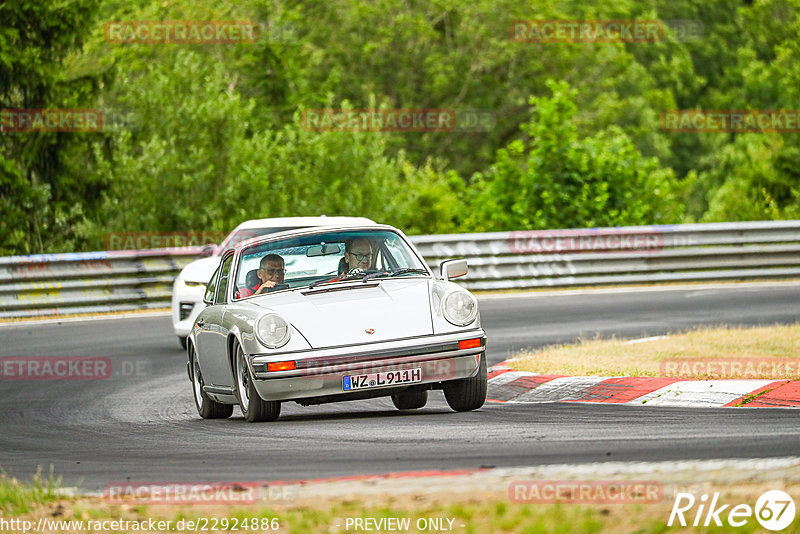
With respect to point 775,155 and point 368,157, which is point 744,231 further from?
point 775,155

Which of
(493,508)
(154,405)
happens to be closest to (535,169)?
(154,405)

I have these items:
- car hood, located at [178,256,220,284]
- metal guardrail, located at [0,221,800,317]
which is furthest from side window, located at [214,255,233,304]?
metal guardrail, located at [0,221,800,317]

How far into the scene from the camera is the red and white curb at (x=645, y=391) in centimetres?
888

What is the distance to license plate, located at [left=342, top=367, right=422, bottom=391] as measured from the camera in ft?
27.9

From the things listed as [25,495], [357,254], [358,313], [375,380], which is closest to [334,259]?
[357,254]

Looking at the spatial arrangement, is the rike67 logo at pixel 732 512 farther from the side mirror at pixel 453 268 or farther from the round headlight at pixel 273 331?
the side mirror at pixel 453 268

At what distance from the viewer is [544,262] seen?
22109mm

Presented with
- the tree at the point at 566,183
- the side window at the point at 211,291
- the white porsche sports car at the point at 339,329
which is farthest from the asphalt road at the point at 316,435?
the tree at the point at 566,183

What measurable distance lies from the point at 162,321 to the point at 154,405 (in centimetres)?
817

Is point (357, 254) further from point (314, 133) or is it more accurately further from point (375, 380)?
point (314, 133)

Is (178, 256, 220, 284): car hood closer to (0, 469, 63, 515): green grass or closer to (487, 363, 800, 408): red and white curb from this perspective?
(487, 363, 800, 408): red and white curb

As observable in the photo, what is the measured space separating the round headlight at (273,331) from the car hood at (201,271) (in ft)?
21.6

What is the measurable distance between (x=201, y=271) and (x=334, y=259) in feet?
18.7

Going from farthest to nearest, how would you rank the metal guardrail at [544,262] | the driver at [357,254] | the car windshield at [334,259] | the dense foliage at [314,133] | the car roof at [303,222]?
1. the dense foliage at [314,133]
2. the metal guardrail at [544,262]
3. the car roof at [303,222]
4. the driver at [357,254]
5. the car windshield at [334,259]
